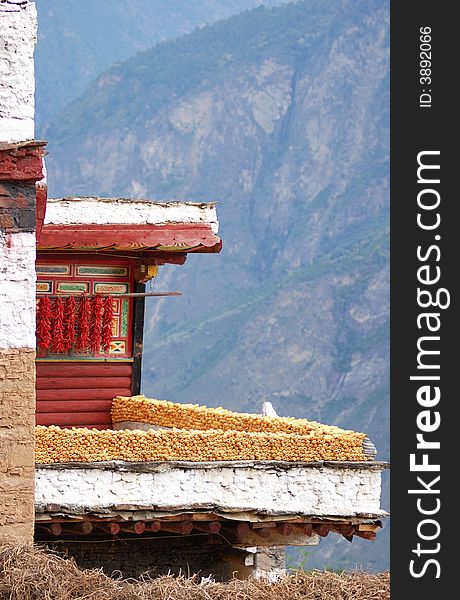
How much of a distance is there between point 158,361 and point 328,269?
1156 centimetres

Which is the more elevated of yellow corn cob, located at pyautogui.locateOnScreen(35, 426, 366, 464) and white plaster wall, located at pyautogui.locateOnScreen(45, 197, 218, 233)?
white plaster wall, located at pyautogui.locateOnScreen(45, 197, 218, 233)

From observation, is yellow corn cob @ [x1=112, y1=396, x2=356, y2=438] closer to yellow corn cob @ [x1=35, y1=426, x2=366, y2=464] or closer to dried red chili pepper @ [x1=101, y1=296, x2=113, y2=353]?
yellow corn cob @ [x1=35, y1=426, x2=366, y2=464]

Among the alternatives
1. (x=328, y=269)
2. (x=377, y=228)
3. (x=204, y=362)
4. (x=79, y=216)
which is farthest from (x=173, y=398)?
(x=79, y=216)

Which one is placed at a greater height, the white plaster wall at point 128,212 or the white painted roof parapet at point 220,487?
the white plaster wall at point 128,212

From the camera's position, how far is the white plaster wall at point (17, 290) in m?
13.4

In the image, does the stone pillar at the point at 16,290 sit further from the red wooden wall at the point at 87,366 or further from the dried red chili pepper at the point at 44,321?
the red wooden wall at the point at 87,366

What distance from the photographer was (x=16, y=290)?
13.4 meters

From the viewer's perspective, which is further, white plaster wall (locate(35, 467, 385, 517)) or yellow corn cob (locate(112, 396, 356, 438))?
yellow corn cob (locate(112, 396, 356, 438))

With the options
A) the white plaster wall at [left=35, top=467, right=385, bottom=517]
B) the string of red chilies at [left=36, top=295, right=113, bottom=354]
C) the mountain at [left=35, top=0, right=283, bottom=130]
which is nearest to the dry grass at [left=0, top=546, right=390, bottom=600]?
the white plaster wall at [left=35, top=467, right=385, bottom=517]

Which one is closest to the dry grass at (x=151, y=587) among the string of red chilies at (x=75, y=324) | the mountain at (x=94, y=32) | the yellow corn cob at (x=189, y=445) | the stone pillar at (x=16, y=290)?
the stone pillar at (x=16, y=290)

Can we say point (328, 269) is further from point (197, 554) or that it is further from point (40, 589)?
point (40, 589)

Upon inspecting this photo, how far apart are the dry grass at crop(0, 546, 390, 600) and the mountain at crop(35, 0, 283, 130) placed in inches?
4182

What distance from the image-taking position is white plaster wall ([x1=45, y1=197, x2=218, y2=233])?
67.7ft

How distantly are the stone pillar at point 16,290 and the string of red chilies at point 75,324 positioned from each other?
759cm
